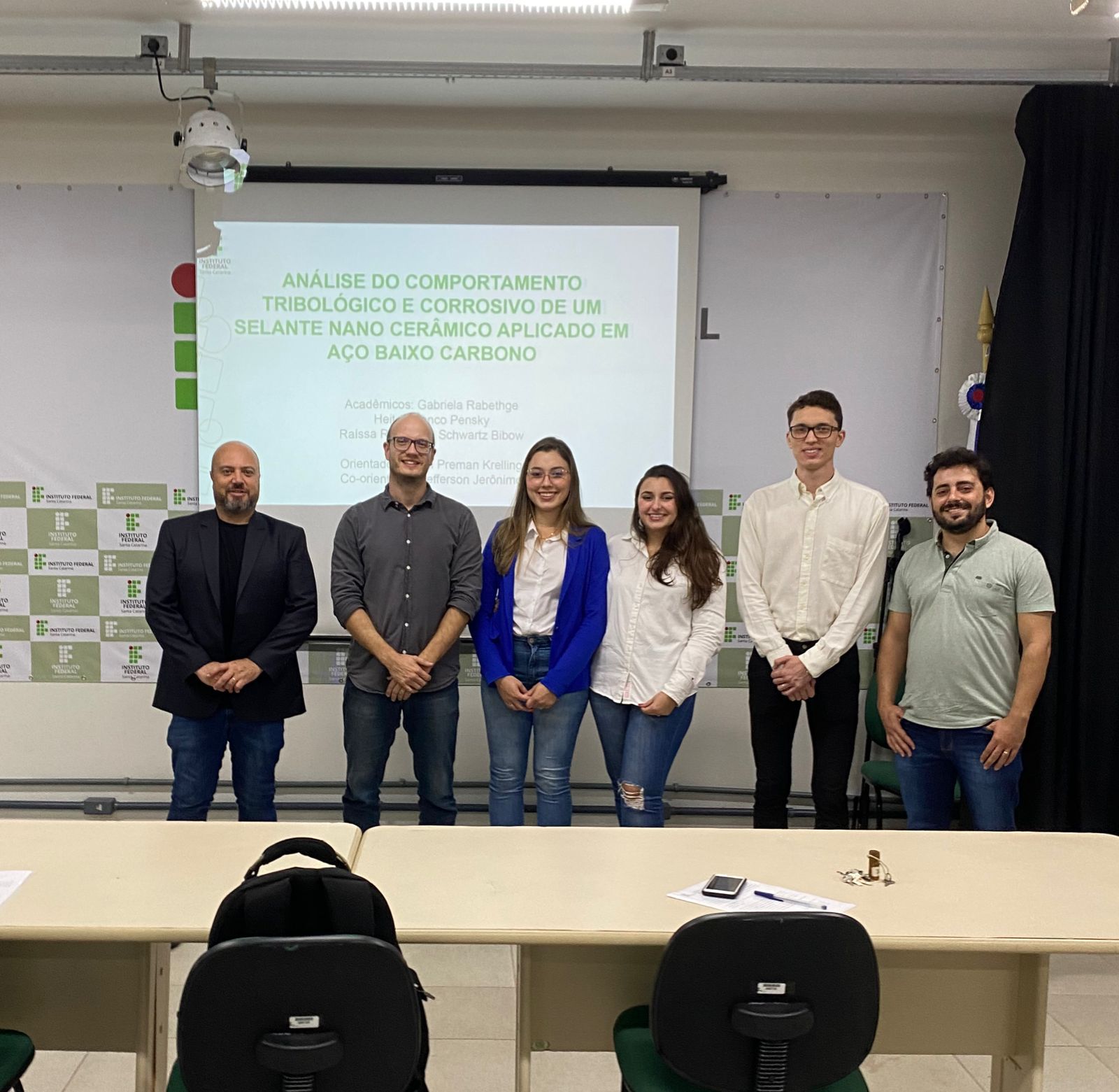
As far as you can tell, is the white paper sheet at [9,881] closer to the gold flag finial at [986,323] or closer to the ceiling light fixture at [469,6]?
the ceiling light fixture at [469,6]

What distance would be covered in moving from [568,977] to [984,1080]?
4.22ft

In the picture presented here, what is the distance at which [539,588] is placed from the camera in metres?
3.25

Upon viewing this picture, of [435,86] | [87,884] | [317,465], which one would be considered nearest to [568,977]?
[87,884]

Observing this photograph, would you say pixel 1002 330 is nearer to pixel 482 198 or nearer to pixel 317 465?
pixel 482 198

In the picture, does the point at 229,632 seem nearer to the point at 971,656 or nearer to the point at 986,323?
the point at 971,656

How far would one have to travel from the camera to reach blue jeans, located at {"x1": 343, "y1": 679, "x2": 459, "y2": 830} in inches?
132

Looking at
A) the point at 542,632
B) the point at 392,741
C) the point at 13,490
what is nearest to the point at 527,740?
the point at 542,632

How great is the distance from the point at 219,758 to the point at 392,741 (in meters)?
0.58

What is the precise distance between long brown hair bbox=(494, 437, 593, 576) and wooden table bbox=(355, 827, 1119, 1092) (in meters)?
1.26

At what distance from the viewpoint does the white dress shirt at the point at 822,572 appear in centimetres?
315

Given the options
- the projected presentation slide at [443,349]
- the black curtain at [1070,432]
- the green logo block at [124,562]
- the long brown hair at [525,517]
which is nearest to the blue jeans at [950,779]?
the black curtain at [1070,432]

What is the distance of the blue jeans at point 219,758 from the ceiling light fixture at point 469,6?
230 cm

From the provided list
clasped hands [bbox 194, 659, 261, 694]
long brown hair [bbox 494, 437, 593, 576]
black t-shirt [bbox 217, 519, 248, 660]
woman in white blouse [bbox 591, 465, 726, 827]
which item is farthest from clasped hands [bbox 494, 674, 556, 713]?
black t-shirt [bbox 217, 519, 248, 660]

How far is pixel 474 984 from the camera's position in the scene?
9.57 ft
